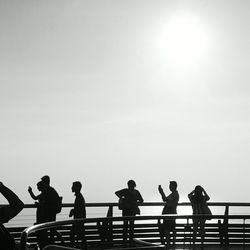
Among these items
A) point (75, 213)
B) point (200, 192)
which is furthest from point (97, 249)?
point (200, 192)

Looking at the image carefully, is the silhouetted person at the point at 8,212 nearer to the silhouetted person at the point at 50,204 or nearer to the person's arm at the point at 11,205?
the person's arm at the point at 11,205

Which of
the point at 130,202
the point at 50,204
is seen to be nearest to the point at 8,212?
the point at 50,204

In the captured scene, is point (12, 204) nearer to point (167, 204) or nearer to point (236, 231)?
point (167, 204)

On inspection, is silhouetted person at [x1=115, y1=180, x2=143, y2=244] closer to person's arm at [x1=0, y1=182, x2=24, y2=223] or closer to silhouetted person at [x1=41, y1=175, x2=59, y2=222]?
silhouetted person at [x1=41, y1=175, x2=59, y2=222]

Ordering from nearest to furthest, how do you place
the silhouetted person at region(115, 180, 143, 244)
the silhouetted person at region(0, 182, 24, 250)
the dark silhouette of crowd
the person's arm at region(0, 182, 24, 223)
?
the silhouetted person at region(0, 182, 24, 250)
the person's arm at region(0, 182, 24, 223)
the dark silhouette of crowd
the silhouetted person at region(115, 180, 143, 244)

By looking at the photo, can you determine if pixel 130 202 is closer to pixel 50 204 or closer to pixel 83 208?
pixel 83 208

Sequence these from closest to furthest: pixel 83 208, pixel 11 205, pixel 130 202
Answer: pixel 11 205 < pixel 83 208 < pixel 130 202

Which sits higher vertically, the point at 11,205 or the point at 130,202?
the point at 11,205

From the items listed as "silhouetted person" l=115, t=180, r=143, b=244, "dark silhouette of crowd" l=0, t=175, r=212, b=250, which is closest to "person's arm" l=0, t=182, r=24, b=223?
"dark silhouette of crowd" l=0, t=175, r=212, b=250

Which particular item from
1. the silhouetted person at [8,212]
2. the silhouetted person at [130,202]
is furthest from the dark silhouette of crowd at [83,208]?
the silhouetted person at [8,212]

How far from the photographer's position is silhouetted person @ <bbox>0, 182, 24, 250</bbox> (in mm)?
4602

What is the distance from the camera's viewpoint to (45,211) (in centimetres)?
1012

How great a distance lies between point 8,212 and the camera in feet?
15.9

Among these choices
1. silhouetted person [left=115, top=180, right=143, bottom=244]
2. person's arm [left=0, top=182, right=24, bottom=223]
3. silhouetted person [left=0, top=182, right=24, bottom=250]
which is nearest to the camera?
silhouetted person [left=0, top=182, right=24, bottom=250]
